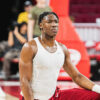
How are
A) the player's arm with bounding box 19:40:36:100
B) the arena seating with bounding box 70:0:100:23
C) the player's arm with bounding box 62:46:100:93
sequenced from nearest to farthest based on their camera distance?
the player's arm with bounding box 19:40:36:100 → the player's arm with bounding box 62:46:100:93 → the arena seating with bounding box 70:0:100:23

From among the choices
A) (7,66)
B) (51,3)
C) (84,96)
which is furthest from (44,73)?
(7,66)

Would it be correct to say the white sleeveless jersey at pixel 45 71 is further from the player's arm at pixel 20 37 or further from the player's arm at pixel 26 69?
the player's arm at pixel 20 37

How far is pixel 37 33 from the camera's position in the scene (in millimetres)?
6848

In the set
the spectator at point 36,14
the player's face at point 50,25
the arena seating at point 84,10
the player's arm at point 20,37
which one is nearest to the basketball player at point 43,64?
the player's face at point 50,25

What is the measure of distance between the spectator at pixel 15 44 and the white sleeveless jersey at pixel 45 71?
17.9ft

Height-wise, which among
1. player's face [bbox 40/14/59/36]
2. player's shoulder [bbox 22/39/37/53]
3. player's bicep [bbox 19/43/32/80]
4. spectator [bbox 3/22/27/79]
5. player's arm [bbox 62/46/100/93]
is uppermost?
player's face [bbox 40/14/59/36]

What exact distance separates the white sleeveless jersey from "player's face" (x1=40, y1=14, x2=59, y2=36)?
0.14 m

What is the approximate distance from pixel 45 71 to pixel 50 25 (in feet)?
1.23

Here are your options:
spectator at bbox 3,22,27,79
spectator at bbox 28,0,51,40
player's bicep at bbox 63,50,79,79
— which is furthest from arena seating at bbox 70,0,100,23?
player's bicep at bbox 63,50,79,79

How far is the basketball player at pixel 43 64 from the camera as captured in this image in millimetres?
3160

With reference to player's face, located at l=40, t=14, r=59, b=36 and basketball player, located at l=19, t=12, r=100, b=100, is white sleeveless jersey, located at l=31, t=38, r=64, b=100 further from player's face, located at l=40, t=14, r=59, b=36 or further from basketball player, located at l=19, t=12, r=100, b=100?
player's face, located at l=40, t=14, r=59, b=36

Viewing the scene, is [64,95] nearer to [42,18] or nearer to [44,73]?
[44,73]

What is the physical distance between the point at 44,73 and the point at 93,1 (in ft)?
32.9

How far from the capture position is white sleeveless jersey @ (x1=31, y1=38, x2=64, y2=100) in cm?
321
